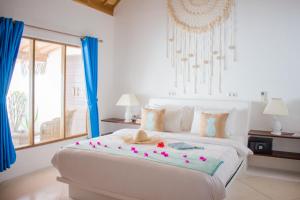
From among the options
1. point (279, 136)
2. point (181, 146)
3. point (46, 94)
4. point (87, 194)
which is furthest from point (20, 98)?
point (279, 136)

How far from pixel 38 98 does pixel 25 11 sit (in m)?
1.28

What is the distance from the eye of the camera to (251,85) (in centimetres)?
459

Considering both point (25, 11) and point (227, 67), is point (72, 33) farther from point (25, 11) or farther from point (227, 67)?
point (227, 67)

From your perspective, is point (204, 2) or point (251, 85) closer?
point (251, 85)

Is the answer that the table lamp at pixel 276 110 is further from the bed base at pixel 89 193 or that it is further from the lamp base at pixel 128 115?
the lamp base at pixel 128 115

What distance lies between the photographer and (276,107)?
4.08m

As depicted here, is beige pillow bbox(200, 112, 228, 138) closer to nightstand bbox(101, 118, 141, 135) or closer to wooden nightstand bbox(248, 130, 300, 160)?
wooden nightstand bbox(248, 130, 300, 160)

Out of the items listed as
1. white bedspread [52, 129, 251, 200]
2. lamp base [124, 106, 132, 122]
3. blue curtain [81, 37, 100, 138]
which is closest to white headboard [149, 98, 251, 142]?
white bedspread [52, 129, 251, 200]

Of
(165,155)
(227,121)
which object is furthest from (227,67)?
(165,155)

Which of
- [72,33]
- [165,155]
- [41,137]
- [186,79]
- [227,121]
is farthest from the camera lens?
[186,79]

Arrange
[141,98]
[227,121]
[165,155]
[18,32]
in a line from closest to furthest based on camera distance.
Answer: [165,155] → [18,32] → [227,121] → [141,98]

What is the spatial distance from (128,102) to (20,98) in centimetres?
189

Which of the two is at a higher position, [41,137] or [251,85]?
[251,85]

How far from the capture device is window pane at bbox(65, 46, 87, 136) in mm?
4941
